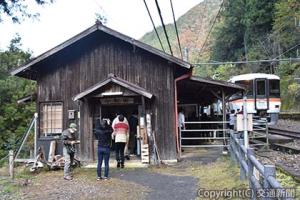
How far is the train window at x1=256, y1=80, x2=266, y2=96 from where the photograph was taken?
934 inches

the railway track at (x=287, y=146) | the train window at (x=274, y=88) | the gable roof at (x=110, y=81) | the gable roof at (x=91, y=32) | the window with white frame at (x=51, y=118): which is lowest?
the railway track at (x=287, y=146)

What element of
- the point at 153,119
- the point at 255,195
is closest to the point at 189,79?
the point at 153,119

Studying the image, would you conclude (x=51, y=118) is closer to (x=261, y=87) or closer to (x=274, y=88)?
(x=261, y=87)

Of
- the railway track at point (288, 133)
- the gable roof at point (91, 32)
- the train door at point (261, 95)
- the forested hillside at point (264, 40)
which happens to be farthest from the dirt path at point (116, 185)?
the forested hillside at point (264, 40)

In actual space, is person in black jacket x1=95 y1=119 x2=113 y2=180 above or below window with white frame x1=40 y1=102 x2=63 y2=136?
below

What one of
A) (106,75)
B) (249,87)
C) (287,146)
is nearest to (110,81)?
(106,75)

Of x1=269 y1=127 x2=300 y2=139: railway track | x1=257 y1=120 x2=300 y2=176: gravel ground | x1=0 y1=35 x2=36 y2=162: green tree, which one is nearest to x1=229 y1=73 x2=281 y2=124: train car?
x1=269 y1=127 x2=300 y2=139: railway track

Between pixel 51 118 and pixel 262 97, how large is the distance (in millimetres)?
13905

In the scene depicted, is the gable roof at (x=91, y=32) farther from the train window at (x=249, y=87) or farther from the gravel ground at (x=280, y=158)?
the train window at (x=249, y=87)

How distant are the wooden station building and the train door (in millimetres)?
8325

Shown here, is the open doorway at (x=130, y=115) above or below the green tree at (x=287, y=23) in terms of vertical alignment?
below

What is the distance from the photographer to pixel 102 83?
1394cm

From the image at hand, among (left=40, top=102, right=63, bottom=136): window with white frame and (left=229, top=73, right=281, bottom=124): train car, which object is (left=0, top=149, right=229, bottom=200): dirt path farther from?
(left=229, top=73, right=281, bottom=124): train car

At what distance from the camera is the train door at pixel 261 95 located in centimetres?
→ 2344
